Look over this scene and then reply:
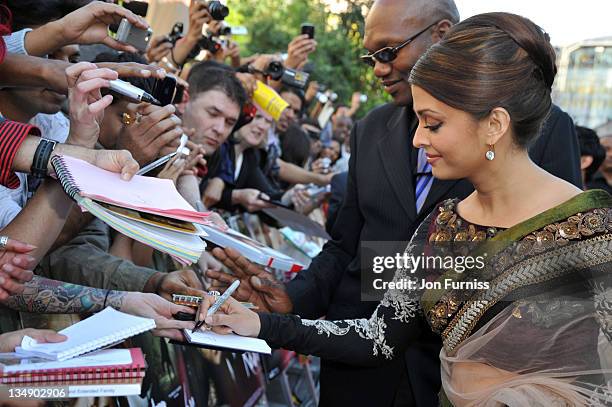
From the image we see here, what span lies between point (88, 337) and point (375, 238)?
57.6 inches

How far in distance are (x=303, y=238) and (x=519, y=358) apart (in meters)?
3.22

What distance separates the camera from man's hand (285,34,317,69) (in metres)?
6.09

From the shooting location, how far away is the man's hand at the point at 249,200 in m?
4.88

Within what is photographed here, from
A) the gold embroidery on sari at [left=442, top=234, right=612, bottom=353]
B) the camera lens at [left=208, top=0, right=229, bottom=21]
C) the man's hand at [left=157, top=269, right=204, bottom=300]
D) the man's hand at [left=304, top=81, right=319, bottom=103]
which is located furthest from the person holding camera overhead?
the man's hand at [left=304, top=81, right=319, bottom=103]

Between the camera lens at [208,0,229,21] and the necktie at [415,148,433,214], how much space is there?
2003 millimetres

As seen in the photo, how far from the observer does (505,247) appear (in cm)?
224

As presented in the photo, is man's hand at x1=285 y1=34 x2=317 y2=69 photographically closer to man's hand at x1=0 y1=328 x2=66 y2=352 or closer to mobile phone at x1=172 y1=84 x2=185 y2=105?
mobile phone at x1=172 y1=84 x2=185 y2=105

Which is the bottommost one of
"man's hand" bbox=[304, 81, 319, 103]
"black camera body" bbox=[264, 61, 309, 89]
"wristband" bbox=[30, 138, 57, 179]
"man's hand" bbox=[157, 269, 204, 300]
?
"man's hand" bbox=[304, 81, 319, 103]

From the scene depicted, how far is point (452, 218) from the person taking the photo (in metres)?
2.47

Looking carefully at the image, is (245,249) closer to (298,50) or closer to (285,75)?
(285,75)

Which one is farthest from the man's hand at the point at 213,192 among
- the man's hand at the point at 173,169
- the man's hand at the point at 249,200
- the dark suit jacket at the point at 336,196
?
the man's hand at the point at 173,169

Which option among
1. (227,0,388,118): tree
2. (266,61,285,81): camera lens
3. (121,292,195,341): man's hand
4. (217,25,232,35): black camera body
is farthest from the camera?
(227,0,388,118): tree

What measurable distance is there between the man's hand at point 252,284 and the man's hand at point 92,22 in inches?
35.1

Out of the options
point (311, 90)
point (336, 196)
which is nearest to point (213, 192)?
point (336, 196)
